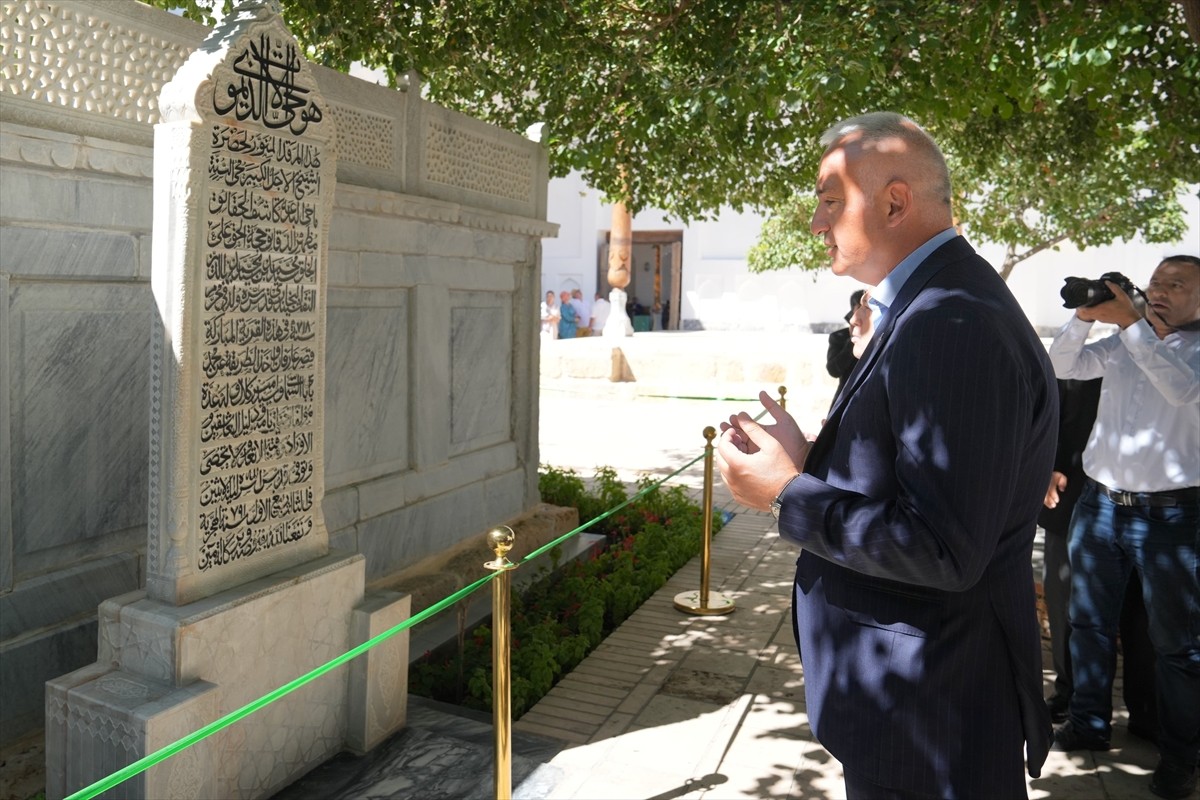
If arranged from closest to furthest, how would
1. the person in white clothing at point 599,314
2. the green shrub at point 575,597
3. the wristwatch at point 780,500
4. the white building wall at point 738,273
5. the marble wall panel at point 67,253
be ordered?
the wristwatch at point 780,500, the marble wall panel at point 67,253, the green shrub at point 575,597, the white building wall at point 738,273, the person in white clothing at point 599,314

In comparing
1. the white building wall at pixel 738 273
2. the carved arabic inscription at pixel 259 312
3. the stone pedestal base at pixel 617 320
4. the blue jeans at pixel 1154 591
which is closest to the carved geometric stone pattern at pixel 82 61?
the carved arabic inscription at pixel 259 312

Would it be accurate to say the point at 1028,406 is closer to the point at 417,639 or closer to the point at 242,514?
the point at 242,514

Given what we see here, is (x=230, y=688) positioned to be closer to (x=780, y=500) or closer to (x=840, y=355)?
(x=780, y=500)

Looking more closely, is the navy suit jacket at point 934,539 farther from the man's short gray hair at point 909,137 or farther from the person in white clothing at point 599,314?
the person in white clothing at point 599,314

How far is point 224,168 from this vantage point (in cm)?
343

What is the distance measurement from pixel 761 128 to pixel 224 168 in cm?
532

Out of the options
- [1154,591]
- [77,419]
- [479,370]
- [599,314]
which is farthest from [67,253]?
Result: [599,314]

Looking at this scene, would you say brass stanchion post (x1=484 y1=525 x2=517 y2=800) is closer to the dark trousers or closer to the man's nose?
the man's nose

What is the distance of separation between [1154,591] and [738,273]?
2701 centimetres

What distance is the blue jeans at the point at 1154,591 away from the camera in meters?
3.74

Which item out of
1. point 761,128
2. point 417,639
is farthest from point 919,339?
point 761,128

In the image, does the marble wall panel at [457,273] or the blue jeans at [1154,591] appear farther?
the marble wall panel at [457,273]

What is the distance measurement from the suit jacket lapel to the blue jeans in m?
2.36

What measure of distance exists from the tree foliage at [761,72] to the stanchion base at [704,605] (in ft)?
10.2
